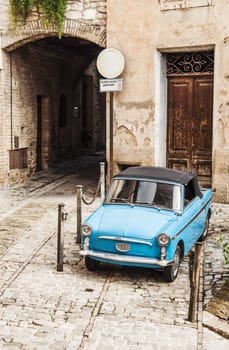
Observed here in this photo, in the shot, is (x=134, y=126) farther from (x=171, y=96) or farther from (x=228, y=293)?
(x=228, y=293)

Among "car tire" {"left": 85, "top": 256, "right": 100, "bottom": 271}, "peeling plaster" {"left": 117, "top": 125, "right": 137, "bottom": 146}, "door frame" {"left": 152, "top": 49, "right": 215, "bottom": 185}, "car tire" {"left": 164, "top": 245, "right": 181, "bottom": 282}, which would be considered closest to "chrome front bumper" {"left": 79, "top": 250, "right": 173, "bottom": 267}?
"car tire" {"left": 164, "top": 245, "right": 181, "bottom": 282}

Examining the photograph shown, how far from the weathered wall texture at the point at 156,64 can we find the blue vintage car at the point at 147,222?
135 inches

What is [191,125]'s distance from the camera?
1257 centimetres

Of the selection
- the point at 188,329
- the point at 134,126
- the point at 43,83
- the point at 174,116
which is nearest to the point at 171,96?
the point at 174,116

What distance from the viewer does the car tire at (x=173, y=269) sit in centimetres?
707

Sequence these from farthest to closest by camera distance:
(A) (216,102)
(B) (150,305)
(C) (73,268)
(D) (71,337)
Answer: (A) (216,102), (C) (73,268), (B) (150,305), (D) (71,337)

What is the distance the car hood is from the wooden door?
523 centimetres

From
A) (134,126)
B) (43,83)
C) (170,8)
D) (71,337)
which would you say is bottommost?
(71,337)

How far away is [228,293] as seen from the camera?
6.61 meters

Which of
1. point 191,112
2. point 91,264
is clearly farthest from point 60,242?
point 191,112

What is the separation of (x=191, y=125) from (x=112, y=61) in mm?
2432

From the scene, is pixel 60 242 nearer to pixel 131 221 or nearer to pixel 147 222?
pixel 131 221

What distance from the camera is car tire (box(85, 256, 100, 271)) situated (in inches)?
293

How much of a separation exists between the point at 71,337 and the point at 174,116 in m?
8.05
